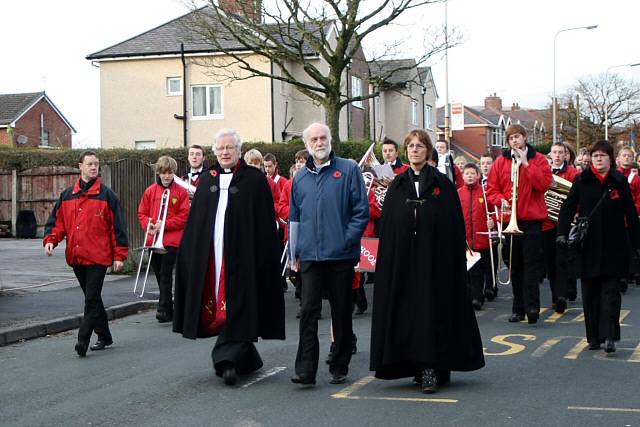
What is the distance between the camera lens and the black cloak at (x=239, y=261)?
25.8 ft

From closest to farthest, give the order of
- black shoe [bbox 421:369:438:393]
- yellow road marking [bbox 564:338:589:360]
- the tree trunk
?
1. black shoe [bbox 421:369:438:393]
2. yellow road marking [bbox 564:338:589:360]
3. the tree trunk

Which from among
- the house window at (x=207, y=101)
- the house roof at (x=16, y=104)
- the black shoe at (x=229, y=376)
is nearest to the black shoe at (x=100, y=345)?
the black shoe at (x=229, y=376)

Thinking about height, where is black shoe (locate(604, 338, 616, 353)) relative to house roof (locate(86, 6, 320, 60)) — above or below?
below

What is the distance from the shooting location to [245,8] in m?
33.0

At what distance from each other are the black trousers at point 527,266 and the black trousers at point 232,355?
4.06 meters

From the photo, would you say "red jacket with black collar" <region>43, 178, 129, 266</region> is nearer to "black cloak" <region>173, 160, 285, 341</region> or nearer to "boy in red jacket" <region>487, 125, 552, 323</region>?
"black cloak" <region>173, 160, 285, 341</region>

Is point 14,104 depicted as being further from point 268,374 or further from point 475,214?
point 268,374

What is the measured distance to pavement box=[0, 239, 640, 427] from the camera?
666cm

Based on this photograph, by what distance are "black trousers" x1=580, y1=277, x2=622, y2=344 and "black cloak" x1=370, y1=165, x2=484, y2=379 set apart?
2108mm

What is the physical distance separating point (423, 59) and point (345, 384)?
26.9 meters

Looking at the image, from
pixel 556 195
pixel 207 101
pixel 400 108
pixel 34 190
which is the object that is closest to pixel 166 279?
pixel 556 195

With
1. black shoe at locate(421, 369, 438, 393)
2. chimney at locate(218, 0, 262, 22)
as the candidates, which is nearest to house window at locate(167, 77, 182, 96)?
chimney at locate(218, 0, 262, 22)

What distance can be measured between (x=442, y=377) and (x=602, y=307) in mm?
2335

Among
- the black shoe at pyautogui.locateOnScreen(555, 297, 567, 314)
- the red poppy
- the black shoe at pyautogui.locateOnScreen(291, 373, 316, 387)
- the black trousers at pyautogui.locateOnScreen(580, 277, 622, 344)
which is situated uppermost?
the red poppy
